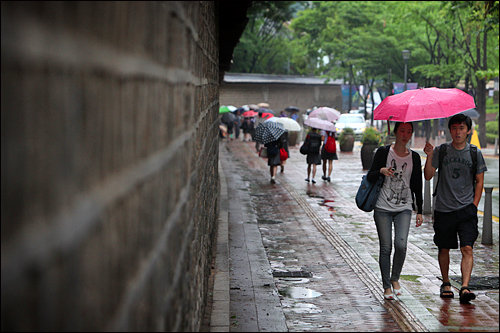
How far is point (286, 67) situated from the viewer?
7225 centimetres

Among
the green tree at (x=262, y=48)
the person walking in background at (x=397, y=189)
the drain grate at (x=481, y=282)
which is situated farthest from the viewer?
the green tree at (x=262, y=48)

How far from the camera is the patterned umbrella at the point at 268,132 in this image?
16750 mm

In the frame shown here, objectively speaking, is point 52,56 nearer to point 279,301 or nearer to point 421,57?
point 279,301

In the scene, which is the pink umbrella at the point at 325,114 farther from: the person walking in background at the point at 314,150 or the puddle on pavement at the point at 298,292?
the puddle on pavement at the point at 298,292

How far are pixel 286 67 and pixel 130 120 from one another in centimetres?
7227

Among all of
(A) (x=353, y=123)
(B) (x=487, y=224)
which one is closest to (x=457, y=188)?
(B) (x=487, y=224)

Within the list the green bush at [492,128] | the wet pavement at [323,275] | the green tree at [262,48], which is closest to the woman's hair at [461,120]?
the wet pavement at [323,275]

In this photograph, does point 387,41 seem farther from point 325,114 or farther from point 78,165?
point 78,165

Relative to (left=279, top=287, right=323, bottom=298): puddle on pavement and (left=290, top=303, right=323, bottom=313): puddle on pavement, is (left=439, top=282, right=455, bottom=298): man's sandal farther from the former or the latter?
(left=290, top=303, right=323, bottom=313): puddle on pavement

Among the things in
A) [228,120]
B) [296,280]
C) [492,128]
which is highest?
[228,120]

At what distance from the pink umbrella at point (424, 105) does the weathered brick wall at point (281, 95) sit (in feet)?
167

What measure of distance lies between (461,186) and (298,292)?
2.11 metres

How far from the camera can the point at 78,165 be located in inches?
28.0

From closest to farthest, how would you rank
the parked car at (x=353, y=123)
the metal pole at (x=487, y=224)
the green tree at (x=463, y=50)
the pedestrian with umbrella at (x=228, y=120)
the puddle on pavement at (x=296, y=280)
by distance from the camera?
1. the puddle on pavement at (x=296, y=280)
2. the metal pole at (x=487, y=224)
3. the green tree at (x=463, y=50)
4. the pedestrian with umbrella at (x=228, y=120)
5. the parked car at (x=353, y=123)
